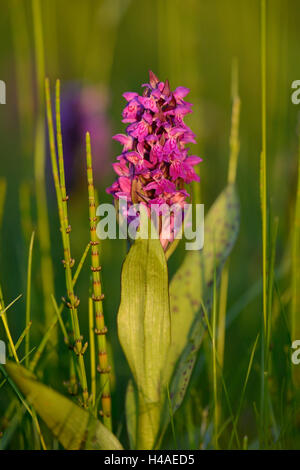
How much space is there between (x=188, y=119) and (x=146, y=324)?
1290mm

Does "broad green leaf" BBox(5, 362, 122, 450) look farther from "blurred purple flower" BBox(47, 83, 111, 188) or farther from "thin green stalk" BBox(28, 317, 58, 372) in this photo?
"blurred purple flower" BBox(47, 83, 111, 188)

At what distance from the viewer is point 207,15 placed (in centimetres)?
293

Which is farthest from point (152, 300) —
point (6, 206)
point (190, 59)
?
point (6, 206)

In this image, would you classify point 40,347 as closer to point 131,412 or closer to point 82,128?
point 131,412

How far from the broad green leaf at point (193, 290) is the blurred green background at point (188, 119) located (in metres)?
0.07

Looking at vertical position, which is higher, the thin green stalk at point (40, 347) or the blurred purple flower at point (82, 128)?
the blurred purple flower at point (82, 128)

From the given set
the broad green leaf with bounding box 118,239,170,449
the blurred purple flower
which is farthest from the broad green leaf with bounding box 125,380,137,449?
the blurred purple flower

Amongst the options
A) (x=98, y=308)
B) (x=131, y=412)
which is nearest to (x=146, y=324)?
(x=98, y=308)

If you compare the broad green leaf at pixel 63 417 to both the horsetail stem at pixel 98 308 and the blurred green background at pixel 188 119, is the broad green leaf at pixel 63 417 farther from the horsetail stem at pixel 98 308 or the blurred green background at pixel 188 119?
the blurred green background at pixel 188 119

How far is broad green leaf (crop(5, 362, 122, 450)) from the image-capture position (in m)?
0.62

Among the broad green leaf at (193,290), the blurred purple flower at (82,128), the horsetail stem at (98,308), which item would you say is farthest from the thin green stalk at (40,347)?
the blurred purple flower at (82,128)

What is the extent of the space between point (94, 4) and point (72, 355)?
261cm

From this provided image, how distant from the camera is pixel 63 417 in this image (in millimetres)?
661

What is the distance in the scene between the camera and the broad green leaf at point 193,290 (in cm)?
76
